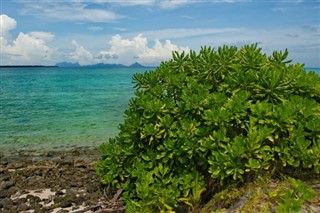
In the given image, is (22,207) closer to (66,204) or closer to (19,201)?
(19,201)

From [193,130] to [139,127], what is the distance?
104 centimetres

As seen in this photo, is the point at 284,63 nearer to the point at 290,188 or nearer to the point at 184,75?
the point at 184,75

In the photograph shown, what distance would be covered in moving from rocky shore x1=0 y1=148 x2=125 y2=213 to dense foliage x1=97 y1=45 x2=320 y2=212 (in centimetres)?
139

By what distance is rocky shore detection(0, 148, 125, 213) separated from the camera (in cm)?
776

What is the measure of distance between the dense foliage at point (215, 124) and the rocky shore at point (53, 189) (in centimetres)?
139

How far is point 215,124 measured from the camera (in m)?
5.43

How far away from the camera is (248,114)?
559 centimetres

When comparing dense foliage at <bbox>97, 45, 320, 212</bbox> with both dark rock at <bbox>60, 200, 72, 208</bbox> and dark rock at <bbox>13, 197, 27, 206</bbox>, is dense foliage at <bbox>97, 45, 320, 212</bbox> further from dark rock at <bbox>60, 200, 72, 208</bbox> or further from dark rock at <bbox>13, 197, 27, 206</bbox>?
dark rock at <bbox>13, 197, 27, 206</bbox>

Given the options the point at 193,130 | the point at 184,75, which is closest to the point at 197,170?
the point at 193,130

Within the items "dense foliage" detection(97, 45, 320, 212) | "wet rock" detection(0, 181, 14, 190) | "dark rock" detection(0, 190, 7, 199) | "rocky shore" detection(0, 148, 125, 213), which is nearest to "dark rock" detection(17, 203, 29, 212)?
"rocky shore" detection(0, 148, 125, 213)

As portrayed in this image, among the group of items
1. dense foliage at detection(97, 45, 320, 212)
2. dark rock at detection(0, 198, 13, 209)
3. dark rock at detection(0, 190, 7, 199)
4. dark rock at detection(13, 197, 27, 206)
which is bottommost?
dark rock at detection(0, 190, 7, 199)

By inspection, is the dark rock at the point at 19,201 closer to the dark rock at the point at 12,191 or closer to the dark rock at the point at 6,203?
the dark rock at the point at 6,203

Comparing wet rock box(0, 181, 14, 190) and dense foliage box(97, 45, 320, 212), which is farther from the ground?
dense foliage box(97, 45, 320, 212)

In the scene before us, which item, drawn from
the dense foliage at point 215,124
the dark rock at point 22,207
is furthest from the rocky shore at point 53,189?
the dense foliage at point 215,124
